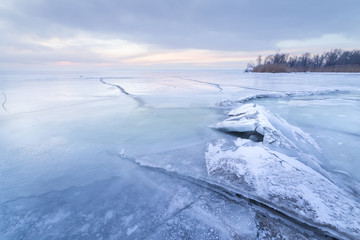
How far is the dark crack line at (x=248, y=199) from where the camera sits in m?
1.28

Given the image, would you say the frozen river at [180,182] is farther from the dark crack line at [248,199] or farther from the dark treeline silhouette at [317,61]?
the dark treeline silhouette at [317,61]

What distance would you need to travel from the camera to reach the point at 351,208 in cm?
146

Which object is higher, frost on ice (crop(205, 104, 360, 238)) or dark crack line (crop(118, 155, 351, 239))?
frost on ice (crop(205, 104, 360, 238))

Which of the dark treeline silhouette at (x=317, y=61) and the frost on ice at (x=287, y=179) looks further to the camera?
the dark treeline silhouette at (x=317, y=61)

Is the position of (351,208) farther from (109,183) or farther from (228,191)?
(109,183)

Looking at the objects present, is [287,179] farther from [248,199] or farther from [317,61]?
[317,61]

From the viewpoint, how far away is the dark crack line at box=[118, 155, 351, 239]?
128 cm

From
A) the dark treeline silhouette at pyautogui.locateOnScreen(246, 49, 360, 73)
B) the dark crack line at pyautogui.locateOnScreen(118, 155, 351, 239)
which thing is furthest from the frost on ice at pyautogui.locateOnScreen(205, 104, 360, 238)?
the dark treeline silhouette at pyautogui.locateOnScreen(246, 49, 360, 73)

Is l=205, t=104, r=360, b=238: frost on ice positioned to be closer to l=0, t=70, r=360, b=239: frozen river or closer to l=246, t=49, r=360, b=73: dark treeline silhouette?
l=0, t=70, r=360, b=239: frozen river

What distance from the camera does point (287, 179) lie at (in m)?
1.77

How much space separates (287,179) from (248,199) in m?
0.54

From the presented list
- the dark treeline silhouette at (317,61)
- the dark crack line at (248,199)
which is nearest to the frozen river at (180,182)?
the dark crack line at (248,199)

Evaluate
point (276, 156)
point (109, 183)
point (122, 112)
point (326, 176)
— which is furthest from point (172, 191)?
point (122, 112)

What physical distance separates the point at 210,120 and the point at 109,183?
9.56ft
